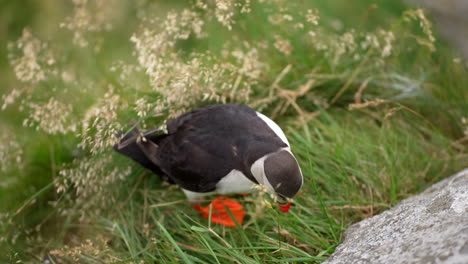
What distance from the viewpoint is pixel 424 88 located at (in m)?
3.57

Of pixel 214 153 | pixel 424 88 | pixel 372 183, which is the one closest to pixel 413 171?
pixel 372 183

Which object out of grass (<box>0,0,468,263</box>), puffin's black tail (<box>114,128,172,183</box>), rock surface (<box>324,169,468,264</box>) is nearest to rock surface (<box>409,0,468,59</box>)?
grass (<box>0,0,468,263</box>)

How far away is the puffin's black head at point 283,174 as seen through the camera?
2.36m

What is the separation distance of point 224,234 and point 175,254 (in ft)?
1.10

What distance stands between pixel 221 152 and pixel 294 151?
68 cm

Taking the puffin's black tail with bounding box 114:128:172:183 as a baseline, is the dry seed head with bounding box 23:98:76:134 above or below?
above

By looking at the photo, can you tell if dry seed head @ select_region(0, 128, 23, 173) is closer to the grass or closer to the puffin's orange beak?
the grass

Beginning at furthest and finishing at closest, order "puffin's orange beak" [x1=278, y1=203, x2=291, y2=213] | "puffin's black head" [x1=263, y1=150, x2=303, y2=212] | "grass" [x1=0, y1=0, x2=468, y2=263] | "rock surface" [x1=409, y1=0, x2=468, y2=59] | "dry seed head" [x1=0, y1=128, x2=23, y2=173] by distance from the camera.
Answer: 1. "rock surface" [x1=409, y1=0, x2=468, y2=59]
2. "dry seed head" [x1=0, y1=128, x2=23, y2=173]
3. "grass" [x1=0, y1=0, x2=468, y2=263]
4. "puffin's orange beak" [x1=278, y1=203, x2=291, y2=213]
5. "puffin's black head" [x1=263, y1=150, x2=303, y2=212]

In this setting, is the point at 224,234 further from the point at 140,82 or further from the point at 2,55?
the point at 2,55

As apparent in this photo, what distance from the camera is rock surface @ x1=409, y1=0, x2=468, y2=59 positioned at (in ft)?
12.0

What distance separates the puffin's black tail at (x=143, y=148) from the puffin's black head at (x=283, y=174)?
0.83m

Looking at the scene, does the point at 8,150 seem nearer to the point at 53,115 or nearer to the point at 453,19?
the point at 53,115

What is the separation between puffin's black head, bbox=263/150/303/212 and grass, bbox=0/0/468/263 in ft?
0.58

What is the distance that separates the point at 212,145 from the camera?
2672mm
